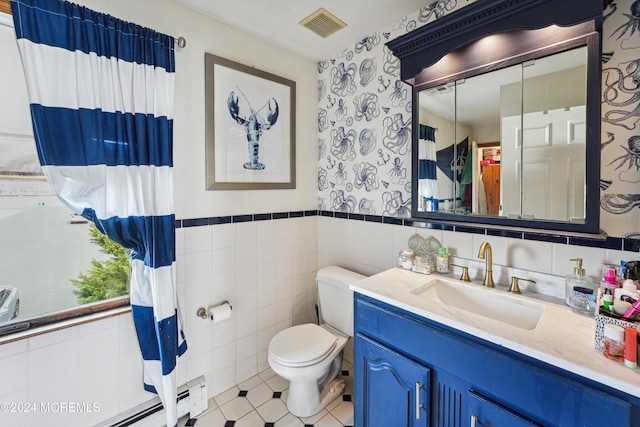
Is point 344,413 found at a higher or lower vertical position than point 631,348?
lower

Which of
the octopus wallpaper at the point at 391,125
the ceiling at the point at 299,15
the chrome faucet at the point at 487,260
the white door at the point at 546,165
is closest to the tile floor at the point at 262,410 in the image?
the chrome faucet at the point at 487,260

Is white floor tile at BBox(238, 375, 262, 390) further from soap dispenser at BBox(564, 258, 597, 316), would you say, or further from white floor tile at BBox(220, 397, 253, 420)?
soap dispenser at BBox(564, 258, 597, 316)

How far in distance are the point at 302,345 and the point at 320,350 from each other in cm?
12

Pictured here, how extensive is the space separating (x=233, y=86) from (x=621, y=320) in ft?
6.80

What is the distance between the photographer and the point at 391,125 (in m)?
1.79

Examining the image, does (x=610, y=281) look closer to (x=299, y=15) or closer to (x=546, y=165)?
(x=546, y=165)

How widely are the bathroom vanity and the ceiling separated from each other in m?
1.54

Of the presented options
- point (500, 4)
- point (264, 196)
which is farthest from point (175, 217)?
point (500, 4)

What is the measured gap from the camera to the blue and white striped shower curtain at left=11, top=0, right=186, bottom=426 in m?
1.14

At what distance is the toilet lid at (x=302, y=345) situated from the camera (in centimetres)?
154

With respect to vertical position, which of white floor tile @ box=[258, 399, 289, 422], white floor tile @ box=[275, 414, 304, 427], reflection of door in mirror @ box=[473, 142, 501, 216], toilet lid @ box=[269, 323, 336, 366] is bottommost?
white floor tile @ box=[275, 414, 304, 427]

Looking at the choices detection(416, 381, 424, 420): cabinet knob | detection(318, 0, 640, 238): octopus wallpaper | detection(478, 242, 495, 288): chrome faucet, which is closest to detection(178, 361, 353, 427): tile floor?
detection(416, 381, 424, 420): cabinet knob

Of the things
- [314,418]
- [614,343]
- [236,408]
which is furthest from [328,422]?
[614,343]

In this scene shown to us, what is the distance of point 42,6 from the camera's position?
1.13 metres
